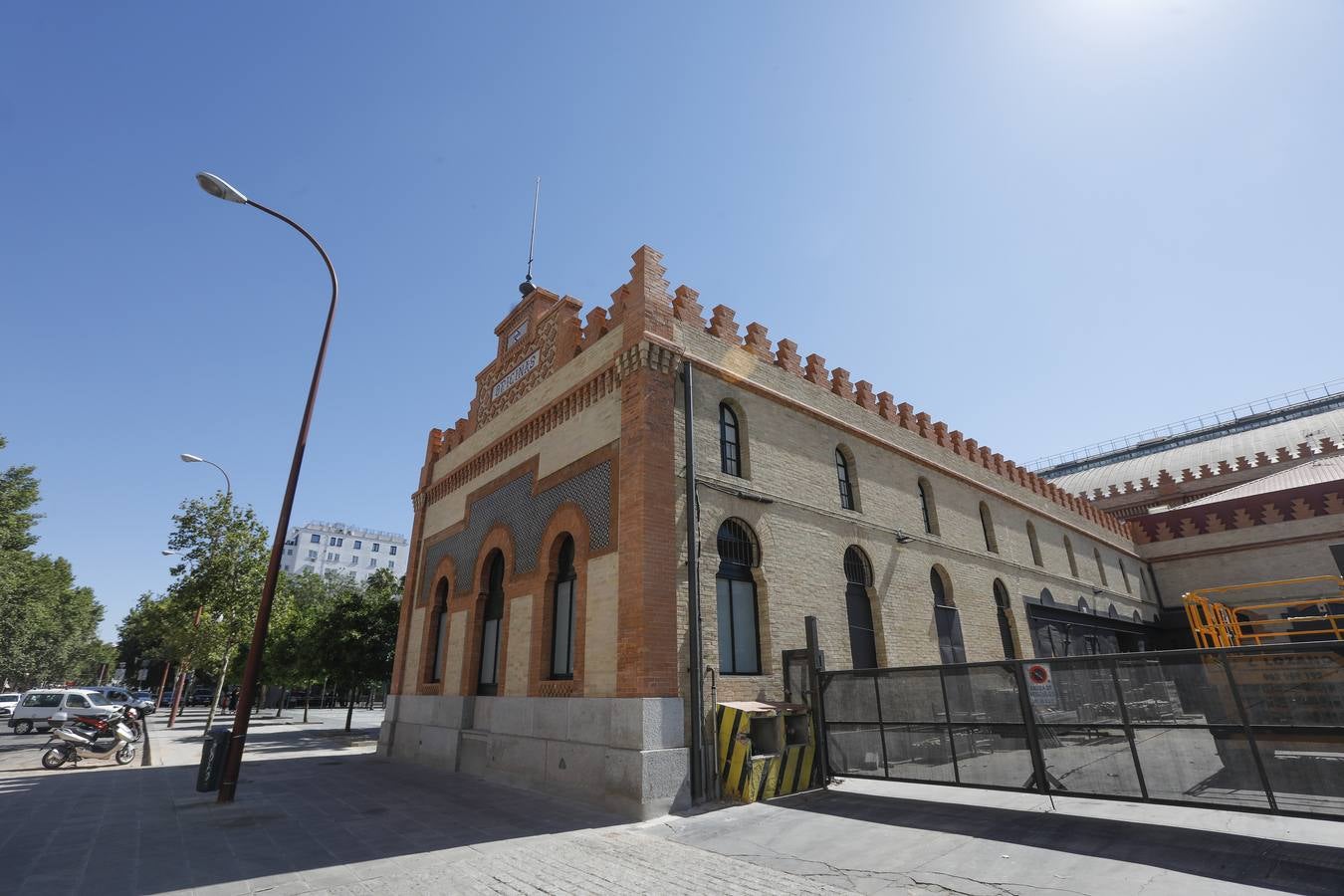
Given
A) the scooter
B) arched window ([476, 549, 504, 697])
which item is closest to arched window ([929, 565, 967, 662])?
arched window ([476, 549, 504, 697])

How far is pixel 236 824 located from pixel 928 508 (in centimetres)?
1631

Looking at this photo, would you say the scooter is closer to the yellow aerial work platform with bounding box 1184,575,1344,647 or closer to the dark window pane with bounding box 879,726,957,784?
the dark window pane with bounding box 879,726,957,784

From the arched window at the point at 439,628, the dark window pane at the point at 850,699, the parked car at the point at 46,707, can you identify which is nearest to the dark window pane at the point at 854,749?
the dark window pane at the point at 850,699

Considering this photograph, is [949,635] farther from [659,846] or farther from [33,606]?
[33,606]

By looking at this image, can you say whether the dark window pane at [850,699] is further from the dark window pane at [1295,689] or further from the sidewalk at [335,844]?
the dark window pane at [1295,689]

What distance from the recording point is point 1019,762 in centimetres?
831

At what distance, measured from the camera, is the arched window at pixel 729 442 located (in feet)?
39.9

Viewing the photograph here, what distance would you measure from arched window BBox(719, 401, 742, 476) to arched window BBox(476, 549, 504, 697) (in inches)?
244

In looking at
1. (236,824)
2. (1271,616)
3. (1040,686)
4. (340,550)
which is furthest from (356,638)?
(340,550)

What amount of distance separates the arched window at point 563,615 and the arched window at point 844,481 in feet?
21.2

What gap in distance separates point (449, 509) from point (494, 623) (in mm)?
4686

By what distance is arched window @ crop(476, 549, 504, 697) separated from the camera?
46.1 ft

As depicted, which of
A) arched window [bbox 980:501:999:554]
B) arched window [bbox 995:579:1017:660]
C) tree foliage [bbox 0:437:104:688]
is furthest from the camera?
tree foliage [bbox 0:437:104:688]

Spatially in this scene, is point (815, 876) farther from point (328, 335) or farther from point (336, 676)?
point (336, 676)
